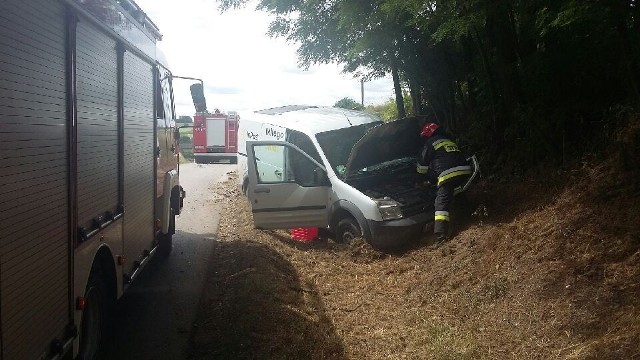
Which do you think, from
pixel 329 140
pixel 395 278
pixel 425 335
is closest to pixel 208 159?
pixel 329 140

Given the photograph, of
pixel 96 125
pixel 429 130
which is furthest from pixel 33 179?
pixel 429 130

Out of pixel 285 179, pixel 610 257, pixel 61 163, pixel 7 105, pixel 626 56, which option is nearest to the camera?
pixel 7 105

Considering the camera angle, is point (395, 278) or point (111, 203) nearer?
point (111, 203)

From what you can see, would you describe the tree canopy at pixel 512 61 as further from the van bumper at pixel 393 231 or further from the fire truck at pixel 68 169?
the fire truck at pixel 68 169

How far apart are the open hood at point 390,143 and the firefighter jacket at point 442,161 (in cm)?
80

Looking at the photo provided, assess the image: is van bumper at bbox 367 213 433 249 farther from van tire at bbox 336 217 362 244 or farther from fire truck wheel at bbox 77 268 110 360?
fire truck wheel at bbox 77 268 110 360

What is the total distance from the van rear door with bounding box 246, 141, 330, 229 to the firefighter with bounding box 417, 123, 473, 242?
59.2 inches

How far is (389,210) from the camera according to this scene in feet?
23.1

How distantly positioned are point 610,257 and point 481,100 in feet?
15.5

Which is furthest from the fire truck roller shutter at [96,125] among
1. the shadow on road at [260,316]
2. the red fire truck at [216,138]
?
the red fire truck at [216,138]

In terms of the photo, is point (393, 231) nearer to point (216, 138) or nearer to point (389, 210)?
point (389, 210)

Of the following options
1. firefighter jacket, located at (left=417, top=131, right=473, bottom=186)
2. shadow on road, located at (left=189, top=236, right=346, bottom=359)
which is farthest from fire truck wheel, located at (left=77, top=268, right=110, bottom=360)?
firefighter jacket, located at (left=417, top=131, right=473, bottom=186)

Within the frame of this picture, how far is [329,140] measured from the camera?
840 cm

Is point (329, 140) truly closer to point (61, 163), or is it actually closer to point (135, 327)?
point (135, 327)
